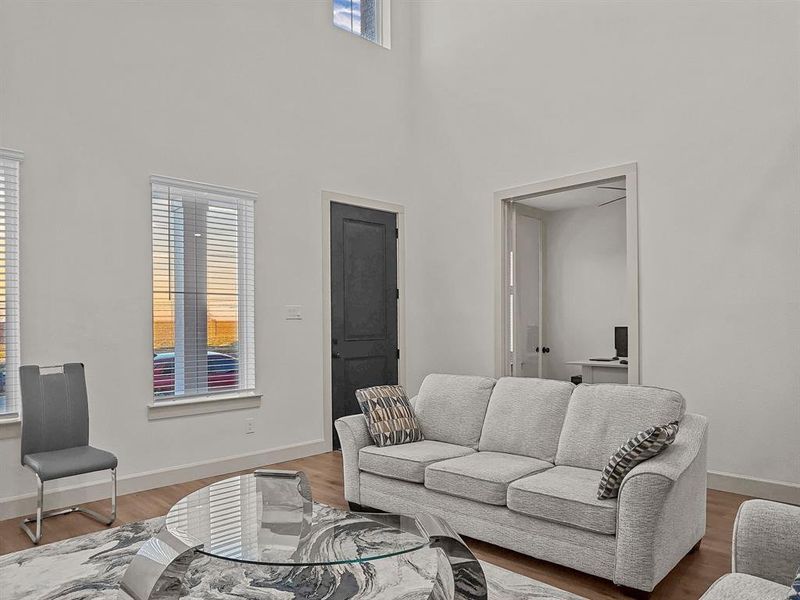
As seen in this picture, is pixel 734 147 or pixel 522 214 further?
pixel 522 214

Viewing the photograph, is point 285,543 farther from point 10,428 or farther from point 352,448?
point 10,428

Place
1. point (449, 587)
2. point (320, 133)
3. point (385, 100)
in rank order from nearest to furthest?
point (449, 587) < point (320, 133) < point (385, 100)

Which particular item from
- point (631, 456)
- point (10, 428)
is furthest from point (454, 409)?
point (10, 428)

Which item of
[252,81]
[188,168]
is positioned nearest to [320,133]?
[252,81]

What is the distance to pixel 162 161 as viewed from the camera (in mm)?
4500

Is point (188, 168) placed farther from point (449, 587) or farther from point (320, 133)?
point (449, 587)

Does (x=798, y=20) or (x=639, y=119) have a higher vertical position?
(x=798, y=20)

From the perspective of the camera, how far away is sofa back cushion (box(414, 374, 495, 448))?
3.87 metres

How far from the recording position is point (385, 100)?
6180 millimetres

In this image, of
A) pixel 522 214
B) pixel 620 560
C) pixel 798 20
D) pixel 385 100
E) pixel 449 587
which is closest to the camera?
pixel 449 587

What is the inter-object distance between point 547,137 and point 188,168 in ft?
9.93

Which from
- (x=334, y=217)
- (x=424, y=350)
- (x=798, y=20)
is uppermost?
(x=798, y=20)

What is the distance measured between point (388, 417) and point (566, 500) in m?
1.41

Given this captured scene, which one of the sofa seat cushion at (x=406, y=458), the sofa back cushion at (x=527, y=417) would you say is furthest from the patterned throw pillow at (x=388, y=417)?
the sofa back cushion at (x=527, y=417)
